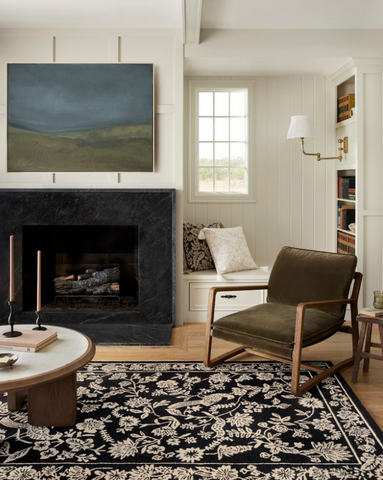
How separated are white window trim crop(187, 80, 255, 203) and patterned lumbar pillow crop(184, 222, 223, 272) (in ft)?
A: 1.38

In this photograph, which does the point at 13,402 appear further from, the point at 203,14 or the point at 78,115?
the point at 203,14

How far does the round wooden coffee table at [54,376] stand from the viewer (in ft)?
6.83

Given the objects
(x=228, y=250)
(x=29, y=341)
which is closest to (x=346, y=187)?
(x=228, y=250)

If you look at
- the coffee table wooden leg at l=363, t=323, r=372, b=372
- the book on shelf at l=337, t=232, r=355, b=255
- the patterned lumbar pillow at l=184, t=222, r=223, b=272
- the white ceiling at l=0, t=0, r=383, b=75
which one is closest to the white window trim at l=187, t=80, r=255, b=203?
the white ceiling at l=0, t=0, r=383, b=75

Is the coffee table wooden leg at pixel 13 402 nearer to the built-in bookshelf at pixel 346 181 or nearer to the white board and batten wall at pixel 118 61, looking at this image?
the white board and batten wall at pixel 118 61

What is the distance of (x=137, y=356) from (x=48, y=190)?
1.68 m

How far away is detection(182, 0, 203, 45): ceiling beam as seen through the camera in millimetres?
3191

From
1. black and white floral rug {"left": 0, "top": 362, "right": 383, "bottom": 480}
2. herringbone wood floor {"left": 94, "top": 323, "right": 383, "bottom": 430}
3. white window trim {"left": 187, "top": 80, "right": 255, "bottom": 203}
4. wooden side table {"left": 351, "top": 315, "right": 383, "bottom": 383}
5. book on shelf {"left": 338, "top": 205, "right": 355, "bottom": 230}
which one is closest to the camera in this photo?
black and white floral rug {"left": 0, "top": 362, "right": 383, "bottom": 480}

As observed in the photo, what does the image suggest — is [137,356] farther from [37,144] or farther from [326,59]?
[326,59]

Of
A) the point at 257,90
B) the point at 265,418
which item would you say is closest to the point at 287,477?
the point at 265,418

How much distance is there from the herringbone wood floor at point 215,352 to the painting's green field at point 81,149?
1582 mm

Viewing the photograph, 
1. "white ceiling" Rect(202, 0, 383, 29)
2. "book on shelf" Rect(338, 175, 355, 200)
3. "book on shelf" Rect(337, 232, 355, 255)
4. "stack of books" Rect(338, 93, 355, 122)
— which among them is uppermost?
"white ceiling" Rect(202, 0, 383, 29)

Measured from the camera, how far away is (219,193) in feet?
15.4

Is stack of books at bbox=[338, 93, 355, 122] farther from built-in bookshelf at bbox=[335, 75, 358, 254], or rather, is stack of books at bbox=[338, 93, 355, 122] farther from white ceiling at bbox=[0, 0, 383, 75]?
white ceiling at bbox=[0, 0, 383, 75]
